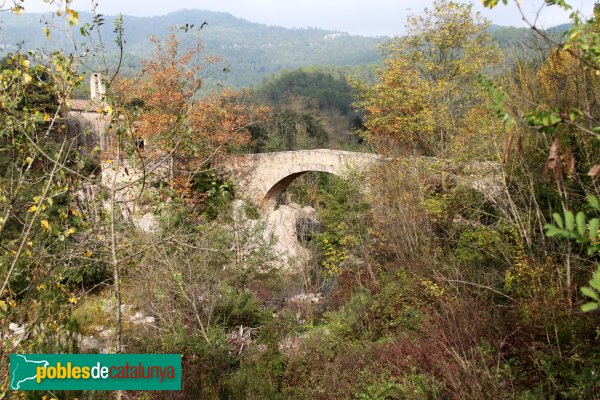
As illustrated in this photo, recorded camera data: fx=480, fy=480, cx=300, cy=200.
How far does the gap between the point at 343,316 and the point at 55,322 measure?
6.22 m

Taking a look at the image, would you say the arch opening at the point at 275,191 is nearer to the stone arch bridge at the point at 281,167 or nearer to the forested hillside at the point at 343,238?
the stone arch bridge at the point at 281,167

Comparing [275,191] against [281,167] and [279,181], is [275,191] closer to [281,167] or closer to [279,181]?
[279,181]

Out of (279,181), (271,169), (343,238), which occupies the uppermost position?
(271,169)

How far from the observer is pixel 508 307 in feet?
22.0

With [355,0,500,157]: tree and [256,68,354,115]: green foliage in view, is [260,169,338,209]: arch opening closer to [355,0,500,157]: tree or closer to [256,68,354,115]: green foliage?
[355,0,500,157]: tree

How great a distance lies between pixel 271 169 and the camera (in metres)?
17.5

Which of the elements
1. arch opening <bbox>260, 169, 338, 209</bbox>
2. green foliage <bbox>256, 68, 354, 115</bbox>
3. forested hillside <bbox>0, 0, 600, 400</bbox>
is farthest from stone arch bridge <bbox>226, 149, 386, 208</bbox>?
green foliage <bbox>256, 68, 354, 115</bbox>

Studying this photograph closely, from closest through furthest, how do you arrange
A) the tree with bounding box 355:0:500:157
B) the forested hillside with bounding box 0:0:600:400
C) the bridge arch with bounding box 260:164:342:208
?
the forested hillside with bounding box 0:0:600:400, the tree with bounding box 355:0:500:157, the bridge arch with bounding box 260:164:342:208

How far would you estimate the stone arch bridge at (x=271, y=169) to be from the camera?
16189mm

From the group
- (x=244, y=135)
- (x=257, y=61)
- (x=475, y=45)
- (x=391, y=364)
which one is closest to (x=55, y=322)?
(x=391, y=364)

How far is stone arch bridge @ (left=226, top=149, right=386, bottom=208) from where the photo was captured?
637 inches

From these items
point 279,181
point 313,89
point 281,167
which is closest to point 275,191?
point 279,181

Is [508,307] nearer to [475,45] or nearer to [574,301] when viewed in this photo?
[574,301]

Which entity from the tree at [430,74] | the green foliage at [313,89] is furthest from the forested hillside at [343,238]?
the green foliage at [313,89]
